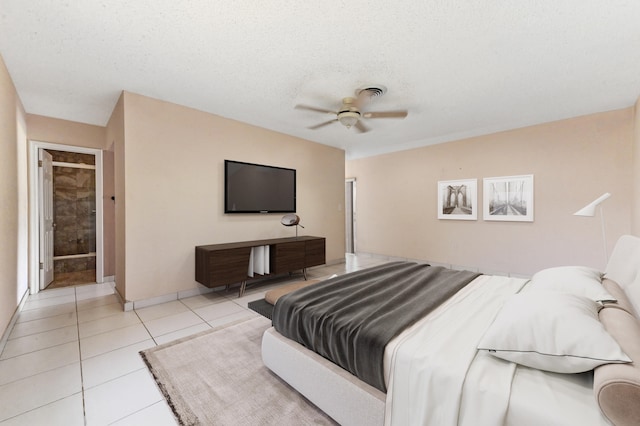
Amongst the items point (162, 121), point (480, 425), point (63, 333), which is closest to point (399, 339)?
point (480, 425)

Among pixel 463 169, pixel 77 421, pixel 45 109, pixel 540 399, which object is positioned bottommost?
pixel 77 421

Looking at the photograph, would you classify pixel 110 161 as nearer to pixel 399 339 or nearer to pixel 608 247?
pixel 399 339

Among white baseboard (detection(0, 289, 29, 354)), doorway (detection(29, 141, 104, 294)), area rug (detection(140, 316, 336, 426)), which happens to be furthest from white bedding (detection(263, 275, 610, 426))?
doorway (detection(29, 141, 104, 294))

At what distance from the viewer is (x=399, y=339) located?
129cm

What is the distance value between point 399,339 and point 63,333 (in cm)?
320

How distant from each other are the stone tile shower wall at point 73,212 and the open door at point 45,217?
834 millimetres

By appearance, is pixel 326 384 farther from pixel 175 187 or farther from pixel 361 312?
pixel 175 187

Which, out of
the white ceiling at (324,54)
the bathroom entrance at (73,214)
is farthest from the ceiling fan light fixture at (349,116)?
the bathroom entrance at (73,214)

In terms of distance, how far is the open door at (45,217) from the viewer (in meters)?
3.86

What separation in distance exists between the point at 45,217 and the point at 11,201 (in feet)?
5.42

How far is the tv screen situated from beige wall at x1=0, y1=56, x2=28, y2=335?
213 cm

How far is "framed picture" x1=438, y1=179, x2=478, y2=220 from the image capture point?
4.82m

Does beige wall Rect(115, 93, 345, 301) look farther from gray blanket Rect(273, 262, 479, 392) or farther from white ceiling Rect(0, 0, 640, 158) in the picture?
gray blanket Rect(273, 262, 479, 392)

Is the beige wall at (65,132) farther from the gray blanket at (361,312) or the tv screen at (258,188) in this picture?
the gray blanket at (361,312)
